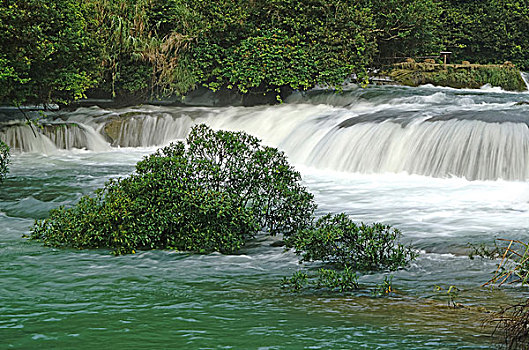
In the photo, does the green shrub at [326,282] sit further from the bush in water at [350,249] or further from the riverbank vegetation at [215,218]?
the riverbank vegetation at [215,218]

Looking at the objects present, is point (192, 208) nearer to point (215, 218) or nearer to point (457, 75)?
point (215, 218)

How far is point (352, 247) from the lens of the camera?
7.49m

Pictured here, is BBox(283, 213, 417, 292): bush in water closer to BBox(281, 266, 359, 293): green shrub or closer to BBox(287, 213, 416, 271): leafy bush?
BBox(287, 213, 416, 271): leafy bush

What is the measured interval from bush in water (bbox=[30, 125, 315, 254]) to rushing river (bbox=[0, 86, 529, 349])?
25 cm

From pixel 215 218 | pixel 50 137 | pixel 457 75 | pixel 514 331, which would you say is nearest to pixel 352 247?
pixel 215 218

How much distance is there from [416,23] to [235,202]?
60.4ft

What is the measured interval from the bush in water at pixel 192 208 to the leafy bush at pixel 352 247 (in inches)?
34.9

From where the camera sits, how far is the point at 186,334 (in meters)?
5.47

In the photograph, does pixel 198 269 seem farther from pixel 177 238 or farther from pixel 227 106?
pixel 227 106

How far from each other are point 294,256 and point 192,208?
1.26 metres

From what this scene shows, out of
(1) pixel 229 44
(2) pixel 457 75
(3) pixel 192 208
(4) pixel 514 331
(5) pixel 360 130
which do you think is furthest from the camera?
(2) pixel 457 75

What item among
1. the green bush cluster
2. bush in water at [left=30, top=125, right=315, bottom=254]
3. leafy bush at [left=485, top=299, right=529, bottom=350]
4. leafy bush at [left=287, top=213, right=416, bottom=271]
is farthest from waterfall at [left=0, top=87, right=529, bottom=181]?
leafy bush at [left=485, top=299, right=529, bottom=350]

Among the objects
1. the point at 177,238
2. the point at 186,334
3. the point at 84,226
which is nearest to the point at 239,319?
the point at 186,334

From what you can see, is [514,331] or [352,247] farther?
[352,247]
